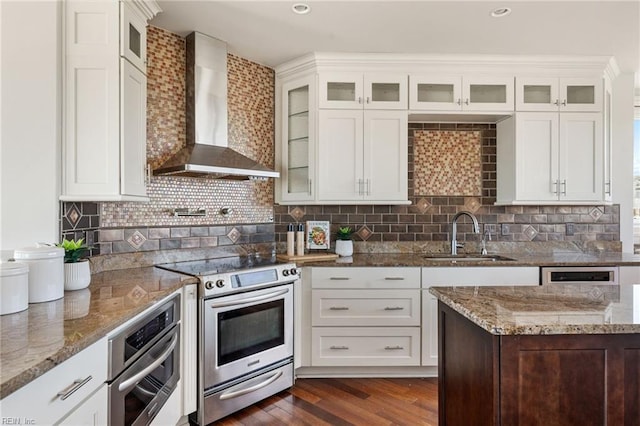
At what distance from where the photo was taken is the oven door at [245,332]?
7.23 feet

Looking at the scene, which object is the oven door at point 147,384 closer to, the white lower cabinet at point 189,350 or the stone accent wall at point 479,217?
the white lower cabinet at point 189,350

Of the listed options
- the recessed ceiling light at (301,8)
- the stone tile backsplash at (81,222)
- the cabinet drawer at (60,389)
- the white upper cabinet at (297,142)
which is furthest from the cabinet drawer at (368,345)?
the recessed ceiling light at (301,8)

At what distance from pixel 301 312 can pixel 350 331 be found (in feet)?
1.33

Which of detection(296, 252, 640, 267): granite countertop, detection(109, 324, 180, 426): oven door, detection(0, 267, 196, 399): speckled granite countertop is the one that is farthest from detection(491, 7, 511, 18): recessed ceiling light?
detection(109, 324, 180, 426): oven door

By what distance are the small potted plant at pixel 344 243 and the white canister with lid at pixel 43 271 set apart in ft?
6.70

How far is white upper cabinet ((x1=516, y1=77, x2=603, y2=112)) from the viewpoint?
311cm

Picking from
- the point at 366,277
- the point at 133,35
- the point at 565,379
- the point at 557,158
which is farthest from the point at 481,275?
the point at 133,35

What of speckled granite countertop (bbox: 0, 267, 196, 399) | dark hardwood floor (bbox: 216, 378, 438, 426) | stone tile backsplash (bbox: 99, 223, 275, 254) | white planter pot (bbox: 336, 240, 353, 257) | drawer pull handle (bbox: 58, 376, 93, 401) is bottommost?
dark hardwood floor (bbox: 216, 378, 438, 426)

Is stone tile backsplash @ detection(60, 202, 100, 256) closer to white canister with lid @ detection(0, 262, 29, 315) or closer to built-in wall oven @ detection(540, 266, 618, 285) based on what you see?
white canister with lid @ detection(0, 262, 29, 315)

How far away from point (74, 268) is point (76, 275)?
4 centimetres

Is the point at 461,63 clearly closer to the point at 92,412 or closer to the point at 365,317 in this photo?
the point at 365,317

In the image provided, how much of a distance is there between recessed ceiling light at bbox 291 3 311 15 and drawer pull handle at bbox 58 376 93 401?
2262 mm

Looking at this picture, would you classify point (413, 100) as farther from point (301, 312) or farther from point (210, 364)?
point (210, 364)

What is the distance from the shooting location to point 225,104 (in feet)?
9.47
